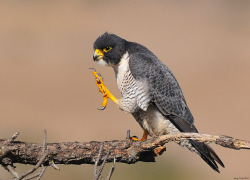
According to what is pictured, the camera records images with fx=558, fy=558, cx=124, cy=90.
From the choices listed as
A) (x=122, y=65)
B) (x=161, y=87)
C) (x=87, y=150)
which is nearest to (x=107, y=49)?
(x=122, y=65)

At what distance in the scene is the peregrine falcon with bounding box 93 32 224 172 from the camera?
7.42 metres

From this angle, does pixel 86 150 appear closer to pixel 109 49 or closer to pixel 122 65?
pixel 122 65

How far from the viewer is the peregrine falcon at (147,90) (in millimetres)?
7422

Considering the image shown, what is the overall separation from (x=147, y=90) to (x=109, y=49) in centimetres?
85

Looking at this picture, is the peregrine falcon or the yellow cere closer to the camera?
the peregrine falcon

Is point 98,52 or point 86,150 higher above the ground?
point 98,52

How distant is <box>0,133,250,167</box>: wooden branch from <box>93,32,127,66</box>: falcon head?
1847 mm

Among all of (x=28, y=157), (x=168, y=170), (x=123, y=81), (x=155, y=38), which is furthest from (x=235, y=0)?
(x=28, y=157)

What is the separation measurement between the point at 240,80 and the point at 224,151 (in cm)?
741

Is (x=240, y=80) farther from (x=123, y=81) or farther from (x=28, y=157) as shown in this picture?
(x=28, y=157)

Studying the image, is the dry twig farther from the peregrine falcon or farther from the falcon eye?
the falcon eye

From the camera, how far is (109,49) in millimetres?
7781

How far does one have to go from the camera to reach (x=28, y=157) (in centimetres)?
568

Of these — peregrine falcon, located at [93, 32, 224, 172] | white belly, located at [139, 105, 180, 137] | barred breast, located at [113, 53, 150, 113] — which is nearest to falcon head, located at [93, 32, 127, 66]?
peregrine falcon, located at [93, 32, 224, 172]
